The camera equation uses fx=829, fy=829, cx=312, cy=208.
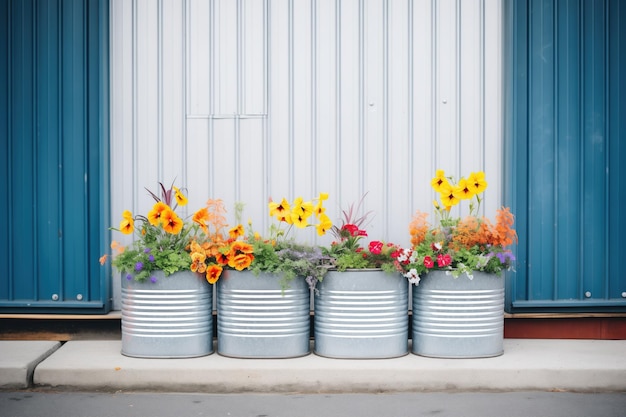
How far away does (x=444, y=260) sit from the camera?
215 inches

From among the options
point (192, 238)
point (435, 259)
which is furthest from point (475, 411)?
point (192, 238)

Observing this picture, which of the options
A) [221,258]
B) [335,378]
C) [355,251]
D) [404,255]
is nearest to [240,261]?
[221,258]

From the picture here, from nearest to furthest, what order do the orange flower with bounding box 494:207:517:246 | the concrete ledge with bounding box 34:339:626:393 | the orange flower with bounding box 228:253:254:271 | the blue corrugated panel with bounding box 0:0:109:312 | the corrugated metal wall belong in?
1. the concrete ledge with bounding box 34:339:626:393
2. the orange flower with bounding box 228:253:254:271
3. the orange flower with bounding box 494:207:517:246
4. the blue corrugated panel with bounding box 0:0:109:312
5. the corrugated metal wall

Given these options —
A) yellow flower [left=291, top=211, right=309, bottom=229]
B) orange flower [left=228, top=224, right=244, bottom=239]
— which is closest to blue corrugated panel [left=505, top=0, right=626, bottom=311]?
yellow flower [left=291, top=211, right=309, bottom=229]

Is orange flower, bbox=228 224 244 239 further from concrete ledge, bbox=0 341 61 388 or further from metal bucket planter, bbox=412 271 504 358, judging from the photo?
concrete ledge, bbox=0 341 61 388

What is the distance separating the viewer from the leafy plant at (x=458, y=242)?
5.49 m

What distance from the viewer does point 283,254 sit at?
218 inches

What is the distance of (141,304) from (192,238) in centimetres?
57

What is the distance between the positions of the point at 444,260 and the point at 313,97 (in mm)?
1667

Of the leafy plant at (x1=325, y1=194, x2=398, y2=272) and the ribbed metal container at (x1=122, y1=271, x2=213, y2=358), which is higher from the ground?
the leafy plant at (x1=325, y1=194, x2=398, y2=272)

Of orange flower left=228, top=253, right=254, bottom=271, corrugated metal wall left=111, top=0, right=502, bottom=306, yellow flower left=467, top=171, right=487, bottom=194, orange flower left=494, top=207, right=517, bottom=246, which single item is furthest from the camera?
corrugated metal wall left=111, top=0, right=502, bottom=306

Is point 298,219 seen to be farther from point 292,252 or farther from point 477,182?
point 477,182

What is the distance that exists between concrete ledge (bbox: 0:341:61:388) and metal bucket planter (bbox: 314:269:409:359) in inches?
76.0

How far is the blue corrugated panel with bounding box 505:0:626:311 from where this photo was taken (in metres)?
6.15
